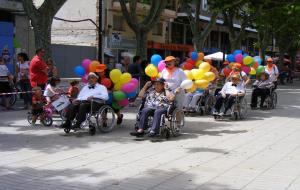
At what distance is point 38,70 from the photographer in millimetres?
13531

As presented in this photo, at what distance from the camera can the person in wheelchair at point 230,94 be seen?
13.8 m

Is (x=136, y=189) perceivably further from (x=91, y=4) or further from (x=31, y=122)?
(x=91, y=4)

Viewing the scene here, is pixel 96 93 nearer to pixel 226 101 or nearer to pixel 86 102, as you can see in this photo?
pixel 86 102

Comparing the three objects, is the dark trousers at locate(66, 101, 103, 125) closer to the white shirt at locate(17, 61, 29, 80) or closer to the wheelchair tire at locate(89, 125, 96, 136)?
the wheelchair tire at locate(89, 125, 96, 136)

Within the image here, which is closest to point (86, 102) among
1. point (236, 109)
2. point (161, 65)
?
point (161, 65)

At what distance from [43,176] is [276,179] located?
3145 millimetres

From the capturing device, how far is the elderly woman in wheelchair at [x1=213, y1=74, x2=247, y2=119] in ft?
45.2

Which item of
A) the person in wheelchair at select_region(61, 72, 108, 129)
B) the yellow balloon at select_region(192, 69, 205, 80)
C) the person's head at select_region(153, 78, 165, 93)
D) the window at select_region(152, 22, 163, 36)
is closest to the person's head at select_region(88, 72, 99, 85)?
the person in wheelchair at select_region(61, 72, 108, 129)

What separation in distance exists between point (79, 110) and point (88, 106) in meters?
0.21

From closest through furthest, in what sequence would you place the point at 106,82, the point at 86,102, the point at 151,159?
the point at 151,159
the point at 86,102
the point at 106,82

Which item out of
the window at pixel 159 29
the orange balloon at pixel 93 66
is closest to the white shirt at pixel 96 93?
the orange balloon at pixel 93 66

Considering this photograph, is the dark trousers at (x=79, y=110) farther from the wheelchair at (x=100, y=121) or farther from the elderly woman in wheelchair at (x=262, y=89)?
the elderly woman in wheelchair at (x=262, y=89)

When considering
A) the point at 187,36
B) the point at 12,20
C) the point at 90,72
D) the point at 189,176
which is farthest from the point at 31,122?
the point at 187,36

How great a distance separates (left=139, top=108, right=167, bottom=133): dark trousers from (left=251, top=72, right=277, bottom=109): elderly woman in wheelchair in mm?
7362
